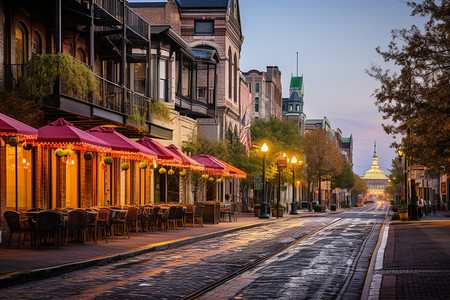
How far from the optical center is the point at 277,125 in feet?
231

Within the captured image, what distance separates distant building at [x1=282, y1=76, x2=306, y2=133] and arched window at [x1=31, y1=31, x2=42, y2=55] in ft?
324

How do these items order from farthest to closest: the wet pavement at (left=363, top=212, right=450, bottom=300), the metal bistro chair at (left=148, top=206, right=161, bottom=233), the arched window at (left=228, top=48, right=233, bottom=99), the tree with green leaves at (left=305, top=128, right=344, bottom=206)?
the tree with green leaves at (left=305, top=128, right=344, bottom=206) → the arched window at (left=228, top=48, right=233, bottom=99) → the metal bistro chair at (left=148, top=206, right=161, bottom=233) → the wet pavement at (left=363, top=212, right=450, bottom=300)

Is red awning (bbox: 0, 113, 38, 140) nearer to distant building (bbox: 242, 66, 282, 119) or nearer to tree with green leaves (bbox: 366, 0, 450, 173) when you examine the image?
tree with green leaves (bbox: 366, 0, 450, 173)

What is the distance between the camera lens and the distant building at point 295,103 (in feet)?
407

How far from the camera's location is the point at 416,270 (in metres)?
14.6

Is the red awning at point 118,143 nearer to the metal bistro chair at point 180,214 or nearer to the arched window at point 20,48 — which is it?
the arched window at point 20,48

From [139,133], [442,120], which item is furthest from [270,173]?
[442,120]

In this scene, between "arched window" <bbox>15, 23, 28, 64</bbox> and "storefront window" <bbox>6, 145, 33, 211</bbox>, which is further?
"arched window" <bbox>15, 23, 28, 64</bbox>

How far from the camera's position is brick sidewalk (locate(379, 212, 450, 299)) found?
444 inches

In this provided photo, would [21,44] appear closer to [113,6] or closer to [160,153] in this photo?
[113,6]

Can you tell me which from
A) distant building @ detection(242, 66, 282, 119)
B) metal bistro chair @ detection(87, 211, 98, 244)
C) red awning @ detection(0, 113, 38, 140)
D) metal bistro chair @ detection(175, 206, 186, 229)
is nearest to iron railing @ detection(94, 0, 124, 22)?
metal bistro chair @ detection(175, 206, 186, 229)

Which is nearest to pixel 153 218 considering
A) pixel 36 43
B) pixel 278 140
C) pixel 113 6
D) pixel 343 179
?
pixel 36 43

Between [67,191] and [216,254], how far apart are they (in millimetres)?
9683

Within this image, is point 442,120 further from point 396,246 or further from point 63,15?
point 63,15
